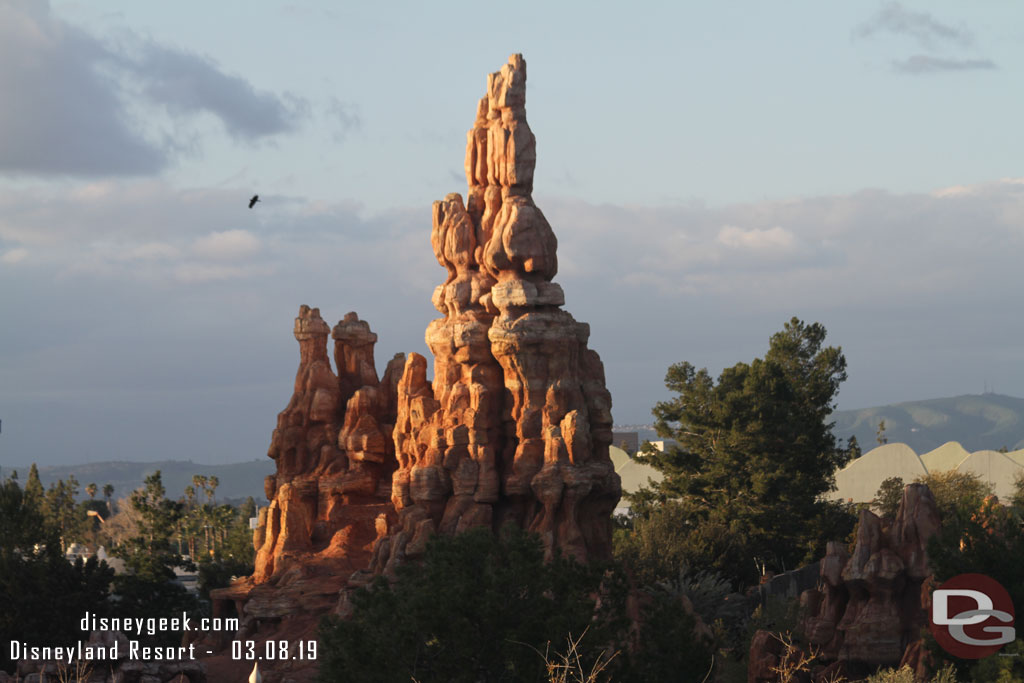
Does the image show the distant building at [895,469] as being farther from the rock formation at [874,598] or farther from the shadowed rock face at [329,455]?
the rock formation at [874,598]

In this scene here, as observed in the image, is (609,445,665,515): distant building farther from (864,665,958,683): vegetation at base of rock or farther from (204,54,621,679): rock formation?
(864,665,958,683): vegetation at base of rock

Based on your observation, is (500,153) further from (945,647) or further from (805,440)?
(805,440)

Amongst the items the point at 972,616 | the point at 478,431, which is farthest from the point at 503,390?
the point at 972,616

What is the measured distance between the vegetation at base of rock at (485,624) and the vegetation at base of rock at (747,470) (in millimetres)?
24230

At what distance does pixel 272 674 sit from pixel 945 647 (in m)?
16.7

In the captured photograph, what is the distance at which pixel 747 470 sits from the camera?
56.3 meters

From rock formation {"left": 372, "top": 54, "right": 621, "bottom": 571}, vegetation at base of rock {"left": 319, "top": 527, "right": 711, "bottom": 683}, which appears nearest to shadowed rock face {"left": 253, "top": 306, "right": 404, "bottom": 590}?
rock formation {"left": 372, "top": 54, "right": 621, "bottom": 571}


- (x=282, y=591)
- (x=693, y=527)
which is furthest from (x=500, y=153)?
(x=693, y=527)

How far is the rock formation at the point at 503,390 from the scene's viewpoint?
36.5 metres

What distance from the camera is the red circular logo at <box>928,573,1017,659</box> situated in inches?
1064

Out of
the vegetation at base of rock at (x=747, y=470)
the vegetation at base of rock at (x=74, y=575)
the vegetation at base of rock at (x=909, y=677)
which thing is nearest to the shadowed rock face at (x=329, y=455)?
the vegetation at base of rock at (x=74, y=575)

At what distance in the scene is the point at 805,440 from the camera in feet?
184

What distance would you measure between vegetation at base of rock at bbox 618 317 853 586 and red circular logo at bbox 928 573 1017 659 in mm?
22356

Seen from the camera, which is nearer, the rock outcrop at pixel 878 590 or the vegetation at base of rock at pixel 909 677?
the vegetation at base of rock at pixel 909 677
